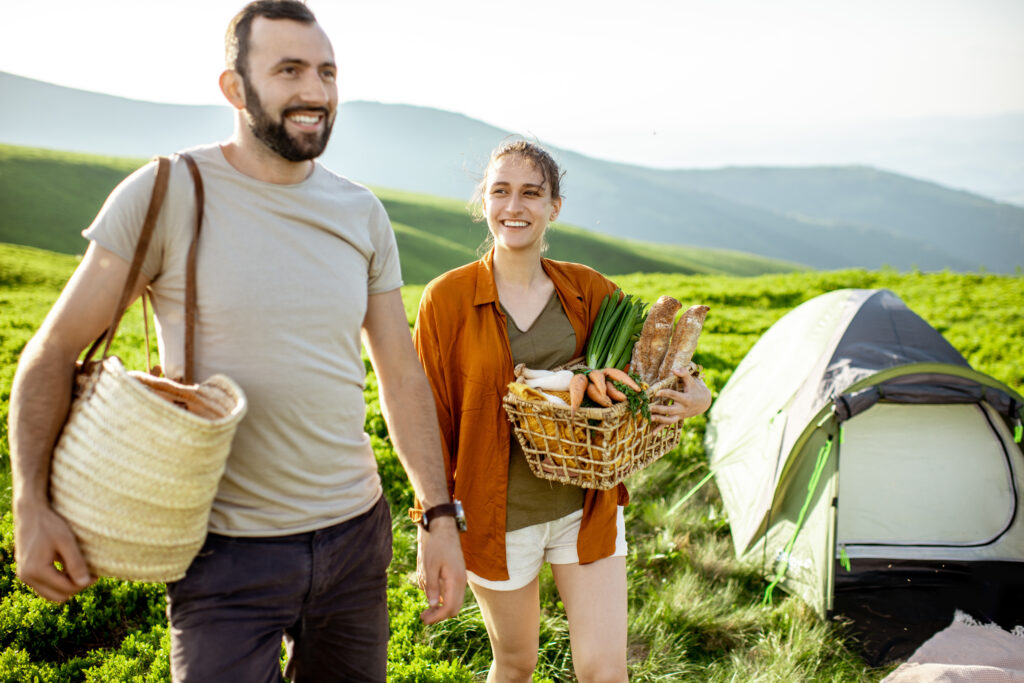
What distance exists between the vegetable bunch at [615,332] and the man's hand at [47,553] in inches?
75.6

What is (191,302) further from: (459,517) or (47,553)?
(459,517)

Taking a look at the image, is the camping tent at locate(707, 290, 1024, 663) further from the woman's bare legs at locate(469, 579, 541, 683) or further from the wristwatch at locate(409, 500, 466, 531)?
the wristwatch at locate(409, 500, 466, 531)

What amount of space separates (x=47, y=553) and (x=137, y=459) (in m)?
0.31

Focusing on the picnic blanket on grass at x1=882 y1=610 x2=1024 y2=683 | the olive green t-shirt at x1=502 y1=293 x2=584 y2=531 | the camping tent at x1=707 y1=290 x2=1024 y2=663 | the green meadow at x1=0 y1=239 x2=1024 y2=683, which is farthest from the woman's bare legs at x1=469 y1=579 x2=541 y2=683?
the camping tent at x1=707 y1=290 x2=1024 y2=663

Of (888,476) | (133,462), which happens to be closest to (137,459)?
(133,462)

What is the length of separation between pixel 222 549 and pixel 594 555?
156cm

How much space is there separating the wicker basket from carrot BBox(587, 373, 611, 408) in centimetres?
7

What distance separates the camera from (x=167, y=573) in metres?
1.88

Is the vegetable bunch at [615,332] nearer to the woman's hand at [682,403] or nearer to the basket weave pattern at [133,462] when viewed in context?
the woman's hand at [682,403]

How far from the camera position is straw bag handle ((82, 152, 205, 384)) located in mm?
1856

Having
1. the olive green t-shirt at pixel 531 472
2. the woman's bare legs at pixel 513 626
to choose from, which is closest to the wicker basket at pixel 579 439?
the olive green t-shirt at pixel 531 472

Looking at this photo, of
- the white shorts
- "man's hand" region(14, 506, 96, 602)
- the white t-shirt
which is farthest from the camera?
the white shorts

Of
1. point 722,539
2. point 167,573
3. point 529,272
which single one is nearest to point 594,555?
point 529,272

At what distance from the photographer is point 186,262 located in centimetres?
193
